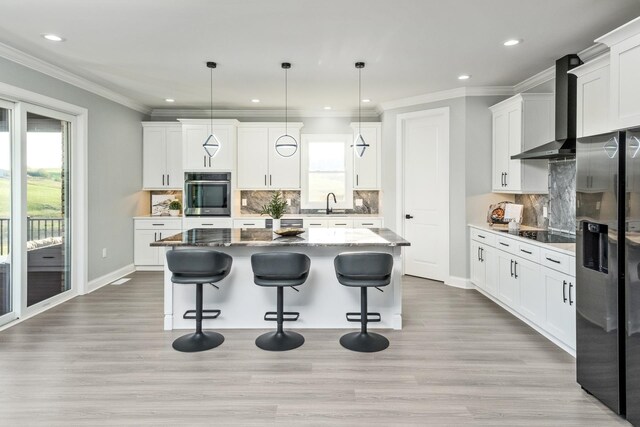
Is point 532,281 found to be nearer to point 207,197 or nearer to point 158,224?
point 207,197

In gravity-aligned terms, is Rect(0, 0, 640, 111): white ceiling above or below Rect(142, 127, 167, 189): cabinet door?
above

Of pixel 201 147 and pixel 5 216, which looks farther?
pixel 201 147

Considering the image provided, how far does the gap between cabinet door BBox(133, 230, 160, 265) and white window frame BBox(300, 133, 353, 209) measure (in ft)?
8.68

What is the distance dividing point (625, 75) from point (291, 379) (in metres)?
3.15

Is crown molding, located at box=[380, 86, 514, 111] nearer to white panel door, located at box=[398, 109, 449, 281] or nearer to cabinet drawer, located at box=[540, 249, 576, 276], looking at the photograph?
white panel door, located at box=[398, 109, 449, 281]

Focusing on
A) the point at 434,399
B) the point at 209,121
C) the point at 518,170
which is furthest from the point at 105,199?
the point at 518,170

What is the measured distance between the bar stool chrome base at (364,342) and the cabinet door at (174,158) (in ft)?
14.4

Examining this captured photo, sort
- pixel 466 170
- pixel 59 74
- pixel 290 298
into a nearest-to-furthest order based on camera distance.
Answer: pixel 290 298
pixel 59 74
pixel 466 170

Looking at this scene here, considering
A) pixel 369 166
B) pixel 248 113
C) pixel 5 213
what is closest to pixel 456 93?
pixel 369 166

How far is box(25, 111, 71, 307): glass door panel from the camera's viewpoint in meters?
4.16

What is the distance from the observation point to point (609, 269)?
2.27 m

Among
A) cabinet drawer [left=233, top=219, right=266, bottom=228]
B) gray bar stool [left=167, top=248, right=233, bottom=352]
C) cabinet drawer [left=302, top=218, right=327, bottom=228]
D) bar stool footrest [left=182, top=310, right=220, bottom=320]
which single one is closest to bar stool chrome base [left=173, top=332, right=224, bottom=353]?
gray bar stool [left=167, top=248, right=233, bottom=352]

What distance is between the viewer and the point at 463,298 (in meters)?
4.79

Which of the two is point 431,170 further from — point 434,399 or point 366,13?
point 434,399
